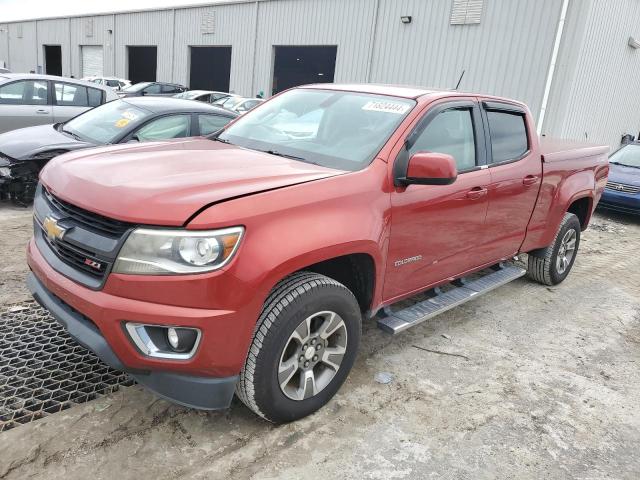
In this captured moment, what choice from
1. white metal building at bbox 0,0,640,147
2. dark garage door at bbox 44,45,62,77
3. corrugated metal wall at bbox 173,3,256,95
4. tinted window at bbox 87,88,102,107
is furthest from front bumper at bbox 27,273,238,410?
dark garage door at bbox 44,45,62,77

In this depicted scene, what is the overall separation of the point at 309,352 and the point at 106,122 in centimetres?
465

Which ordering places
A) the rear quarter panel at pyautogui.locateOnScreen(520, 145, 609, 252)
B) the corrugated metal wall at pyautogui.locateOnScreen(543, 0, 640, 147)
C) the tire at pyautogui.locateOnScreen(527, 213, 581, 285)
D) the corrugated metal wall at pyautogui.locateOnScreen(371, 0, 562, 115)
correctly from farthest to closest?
1. the corrugated metal wall at pyautogui.locateOnScreen(371, 0, 562, 115)
2. the corrugated metal wall at pyautogui.locateOnScreen(543, 0, 640, 147)
3. the tire at pyautogui.locateOnScreen(527, 213, 581, 285)
4. the rear quarter panel at pyautogui.locateOnScreen(520, 145, 609, 252)

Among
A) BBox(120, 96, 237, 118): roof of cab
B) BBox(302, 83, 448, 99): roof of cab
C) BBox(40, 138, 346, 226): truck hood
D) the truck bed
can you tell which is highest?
BBox(302, 83, 448, 99): roof of cab

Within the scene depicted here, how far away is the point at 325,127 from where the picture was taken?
3.38 m

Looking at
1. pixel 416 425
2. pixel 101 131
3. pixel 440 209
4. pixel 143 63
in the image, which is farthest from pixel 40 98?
pixel 143 63

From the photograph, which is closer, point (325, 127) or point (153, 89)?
point (325, 127)

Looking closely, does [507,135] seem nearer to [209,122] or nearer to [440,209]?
[440,209]

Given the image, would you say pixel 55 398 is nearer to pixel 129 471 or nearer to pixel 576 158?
pixel 129 471

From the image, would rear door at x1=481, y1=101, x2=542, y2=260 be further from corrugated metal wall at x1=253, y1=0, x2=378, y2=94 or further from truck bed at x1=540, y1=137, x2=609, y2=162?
corrugated metal wall at x1=253, y1=0, x2=378, y2=94

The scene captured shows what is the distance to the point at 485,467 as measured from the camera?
8.56 ft

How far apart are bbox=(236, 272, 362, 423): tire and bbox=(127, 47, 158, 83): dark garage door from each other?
29544 mm

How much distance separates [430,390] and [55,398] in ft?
7.18

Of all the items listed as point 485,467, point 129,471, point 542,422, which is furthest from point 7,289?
point 542,422

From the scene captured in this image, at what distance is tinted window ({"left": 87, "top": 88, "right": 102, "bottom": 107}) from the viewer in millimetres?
8625
